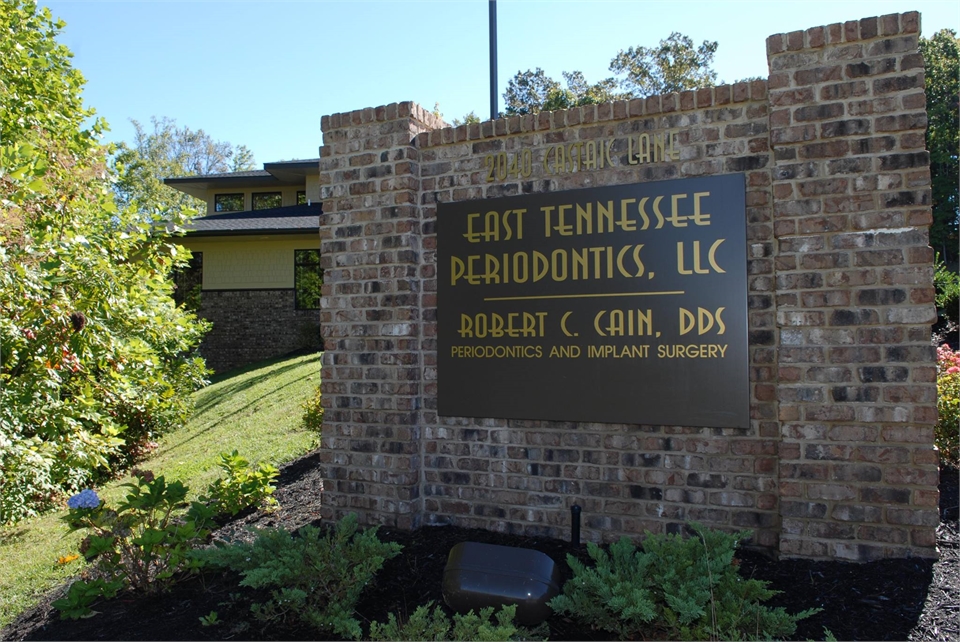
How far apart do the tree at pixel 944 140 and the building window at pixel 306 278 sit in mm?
22566

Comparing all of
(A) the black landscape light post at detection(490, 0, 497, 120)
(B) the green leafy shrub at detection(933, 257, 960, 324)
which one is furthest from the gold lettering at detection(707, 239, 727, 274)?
(B) the green leafy shrub at detection(933, 257, 960, 324)

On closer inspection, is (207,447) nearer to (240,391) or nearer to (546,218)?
(240,391)

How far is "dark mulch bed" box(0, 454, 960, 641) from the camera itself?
130 inches

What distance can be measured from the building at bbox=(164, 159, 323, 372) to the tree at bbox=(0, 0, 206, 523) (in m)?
10.2

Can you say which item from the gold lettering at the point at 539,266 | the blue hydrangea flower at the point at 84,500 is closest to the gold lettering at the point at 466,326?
the gold lettering at the point at 539,266

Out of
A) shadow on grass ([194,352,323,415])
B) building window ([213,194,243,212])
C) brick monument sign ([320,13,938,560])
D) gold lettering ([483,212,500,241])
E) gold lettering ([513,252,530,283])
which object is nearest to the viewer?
brick monument sign ([320,13,938,560])

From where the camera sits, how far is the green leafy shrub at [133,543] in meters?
4.16

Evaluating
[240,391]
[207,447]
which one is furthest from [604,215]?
[240,391]

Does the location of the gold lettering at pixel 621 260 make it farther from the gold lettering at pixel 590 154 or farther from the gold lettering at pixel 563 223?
the gold lettering at pixel 590 154

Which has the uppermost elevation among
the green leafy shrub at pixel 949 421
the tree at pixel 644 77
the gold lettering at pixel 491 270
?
the tree at pixel 644 77

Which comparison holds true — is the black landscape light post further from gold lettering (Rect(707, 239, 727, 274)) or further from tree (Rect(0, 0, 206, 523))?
gold lettering (Rect(707, 239, 727, 274))

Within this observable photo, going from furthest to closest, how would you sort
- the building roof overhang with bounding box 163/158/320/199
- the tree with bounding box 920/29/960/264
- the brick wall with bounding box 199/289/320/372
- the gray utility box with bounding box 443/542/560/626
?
the tree with bounding box 920/29/960/264 < the building roof overhang with bounding box 163/158/320/199 < the brick wall with bounding box 199/289/320/372 < the gray utility box with bounding box 443/542/560/626

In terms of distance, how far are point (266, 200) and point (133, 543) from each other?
23.2 metres

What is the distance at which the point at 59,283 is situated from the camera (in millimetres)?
6879
